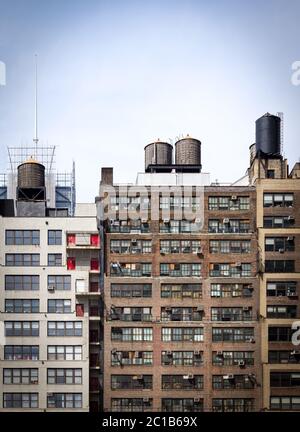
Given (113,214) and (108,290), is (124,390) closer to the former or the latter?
(108,290)

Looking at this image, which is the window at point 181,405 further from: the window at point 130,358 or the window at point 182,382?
the window at point 130,358

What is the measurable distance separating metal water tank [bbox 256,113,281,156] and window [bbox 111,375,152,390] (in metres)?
8.61

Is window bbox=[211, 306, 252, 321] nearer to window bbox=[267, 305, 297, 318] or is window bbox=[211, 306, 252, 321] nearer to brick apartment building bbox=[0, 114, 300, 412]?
brick apartment building bbox=[0, 114, 300, 412]

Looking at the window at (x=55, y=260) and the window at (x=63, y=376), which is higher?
the window at (x=55, y=260)

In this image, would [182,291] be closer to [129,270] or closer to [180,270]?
[180,270]

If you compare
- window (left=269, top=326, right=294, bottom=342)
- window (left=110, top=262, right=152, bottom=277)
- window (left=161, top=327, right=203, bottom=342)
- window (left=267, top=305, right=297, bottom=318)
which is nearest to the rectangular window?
window (left=161, top=327, right=203, bottom=342)

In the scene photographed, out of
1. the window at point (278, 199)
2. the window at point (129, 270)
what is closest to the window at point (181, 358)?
the window at point (129, 270)

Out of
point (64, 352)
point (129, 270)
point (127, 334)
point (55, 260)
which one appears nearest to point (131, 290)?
point (129, 270)

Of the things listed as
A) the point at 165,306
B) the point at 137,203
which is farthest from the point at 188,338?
the point at 137,203

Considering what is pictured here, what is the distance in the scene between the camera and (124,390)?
66.8ft

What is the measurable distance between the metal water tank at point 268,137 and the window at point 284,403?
816 cm

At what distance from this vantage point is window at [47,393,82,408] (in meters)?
20.1

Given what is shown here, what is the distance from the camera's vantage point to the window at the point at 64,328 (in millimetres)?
20719

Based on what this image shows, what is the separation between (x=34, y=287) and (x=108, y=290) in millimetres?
2491
